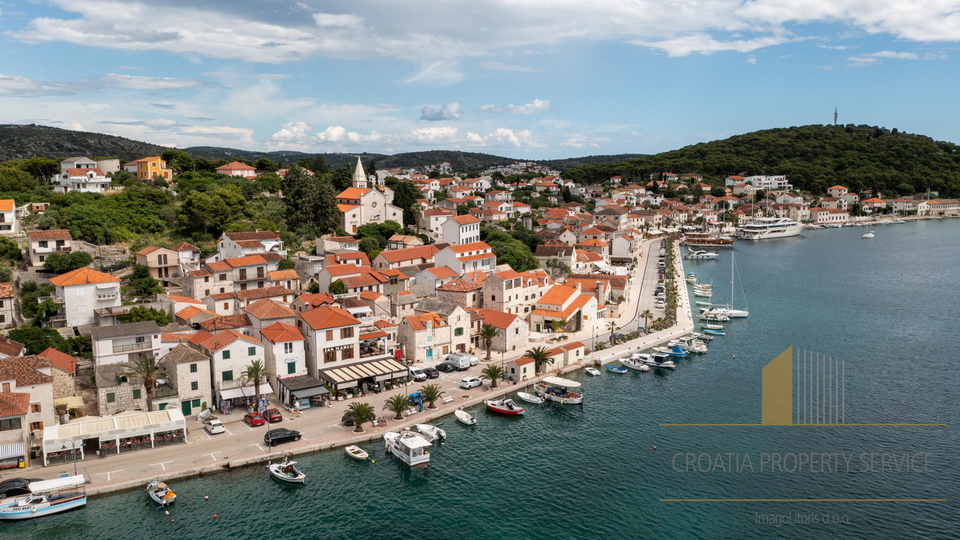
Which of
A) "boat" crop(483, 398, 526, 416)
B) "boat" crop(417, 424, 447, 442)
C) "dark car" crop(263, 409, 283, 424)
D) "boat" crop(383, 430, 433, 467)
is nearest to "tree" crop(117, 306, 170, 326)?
"dark car" crop(263, 409, 283, 424)

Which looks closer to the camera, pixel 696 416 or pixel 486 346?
pixel 696 416

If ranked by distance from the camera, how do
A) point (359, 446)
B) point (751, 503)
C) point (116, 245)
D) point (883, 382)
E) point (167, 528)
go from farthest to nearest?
point (116, 245), point (883, 382), point (359, 446), point (751, 503), point (167, 528)

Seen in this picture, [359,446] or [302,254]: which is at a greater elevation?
[302,254]

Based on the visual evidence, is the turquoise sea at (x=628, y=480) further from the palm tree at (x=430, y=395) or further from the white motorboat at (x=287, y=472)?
the palm tree at (x=430, y=395)

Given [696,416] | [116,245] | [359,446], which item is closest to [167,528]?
[359,446]

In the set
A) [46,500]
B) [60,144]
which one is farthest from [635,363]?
[60,144]

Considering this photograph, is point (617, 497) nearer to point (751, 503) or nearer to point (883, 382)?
point (751, 503)

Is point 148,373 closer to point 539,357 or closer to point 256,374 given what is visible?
point 256,374
